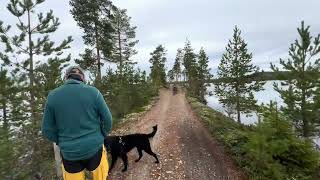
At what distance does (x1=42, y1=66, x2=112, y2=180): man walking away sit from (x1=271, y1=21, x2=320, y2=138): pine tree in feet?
74.9

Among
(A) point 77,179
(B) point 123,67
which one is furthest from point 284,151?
(B) point 123,67

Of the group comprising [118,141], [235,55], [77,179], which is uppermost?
[235,55]

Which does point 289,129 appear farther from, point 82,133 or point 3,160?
point 82,133

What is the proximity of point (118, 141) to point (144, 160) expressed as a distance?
213cm

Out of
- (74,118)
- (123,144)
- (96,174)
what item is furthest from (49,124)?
(123,144)

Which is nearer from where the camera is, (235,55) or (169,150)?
(169,150)

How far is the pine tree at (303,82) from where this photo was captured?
25453 millimetres

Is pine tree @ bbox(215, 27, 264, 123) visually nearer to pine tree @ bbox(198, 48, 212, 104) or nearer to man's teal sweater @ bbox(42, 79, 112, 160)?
pine tree @ bbox(198, 48, 212, 104)

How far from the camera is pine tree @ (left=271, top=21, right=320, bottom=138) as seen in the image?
83.5 ft

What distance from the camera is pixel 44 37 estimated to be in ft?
77.3

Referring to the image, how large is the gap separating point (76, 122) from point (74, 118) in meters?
0.05

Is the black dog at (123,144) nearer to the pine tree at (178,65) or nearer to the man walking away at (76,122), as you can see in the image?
the man walking away at (76,122)

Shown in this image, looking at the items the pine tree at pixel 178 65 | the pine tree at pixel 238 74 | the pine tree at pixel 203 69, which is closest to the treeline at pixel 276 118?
the pine tree at pixel 238 74

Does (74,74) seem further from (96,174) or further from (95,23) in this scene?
(95,23)
